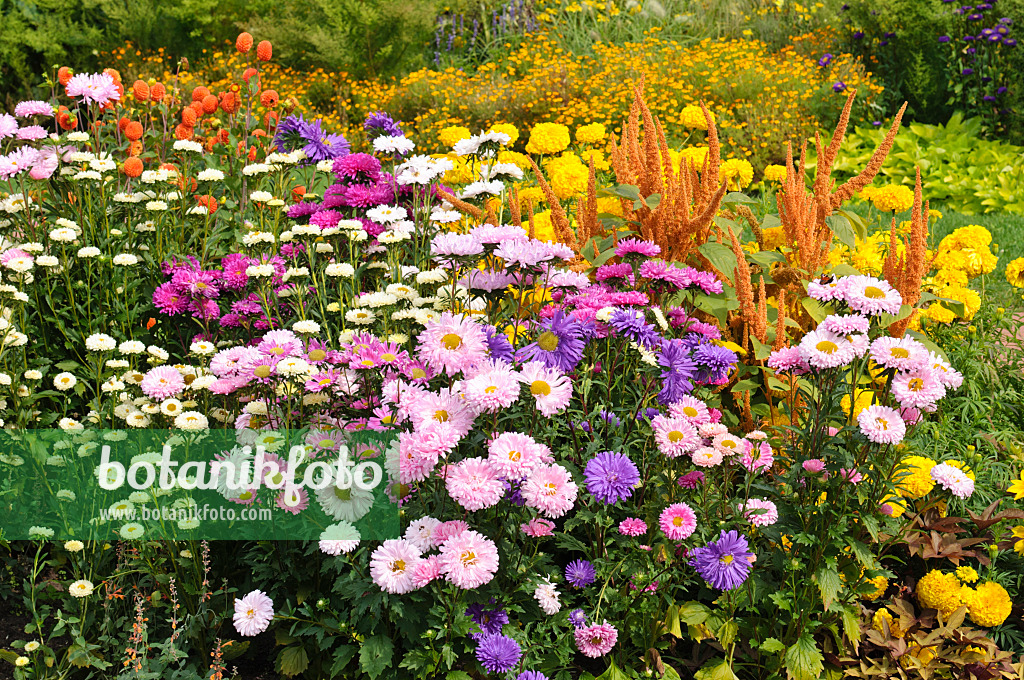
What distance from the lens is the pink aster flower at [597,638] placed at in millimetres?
2213

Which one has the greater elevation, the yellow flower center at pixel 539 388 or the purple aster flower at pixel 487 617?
the yellow flower center at pixel 539 388

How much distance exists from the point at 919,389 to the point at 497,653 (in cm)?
122

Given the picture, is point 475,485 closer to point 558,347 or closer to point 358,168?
point 558,347

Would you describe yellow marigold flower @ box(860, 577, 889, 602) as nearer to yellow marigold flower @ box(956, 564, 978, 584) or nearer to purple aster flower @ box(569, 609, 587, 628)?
yellow marigold flower @ box(956, 564, 978, 584)

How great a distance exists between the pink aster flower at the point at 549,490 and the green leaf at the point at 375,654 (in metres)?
0.51

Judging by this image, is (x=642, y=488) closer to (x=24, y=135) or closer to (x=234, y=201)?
(x=234, y=201)

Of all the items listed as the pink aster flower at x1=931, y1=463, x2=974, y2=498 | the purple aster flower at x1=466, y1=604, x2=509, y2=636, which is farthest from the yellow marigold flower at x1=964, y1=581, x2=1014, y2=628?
the purple aster flower at x1=466, y1=604, x2=509, y2=636

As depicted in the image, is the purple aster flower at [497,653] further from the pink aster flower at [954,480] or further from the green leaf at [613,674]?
the pink aster flower at [954,480]

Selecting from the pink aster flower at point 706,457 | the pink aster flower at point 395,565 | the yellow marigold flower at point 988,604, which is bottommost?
the yellow marigold flower at point 988,604

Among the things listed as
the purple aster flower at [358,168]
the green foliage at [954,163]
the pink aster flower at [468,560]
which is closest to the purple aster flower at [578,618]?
the pink aster flower at [468,560]

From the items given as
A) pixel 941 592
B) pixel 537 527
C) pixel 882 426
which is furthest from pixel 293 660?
pixel 941 592

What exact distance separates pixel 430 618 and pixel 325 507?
0.39 metres

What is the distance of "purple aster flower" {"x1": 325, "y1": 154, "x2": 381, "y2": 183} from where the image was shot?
344 cm

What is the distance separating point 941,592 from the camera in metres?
2.51
